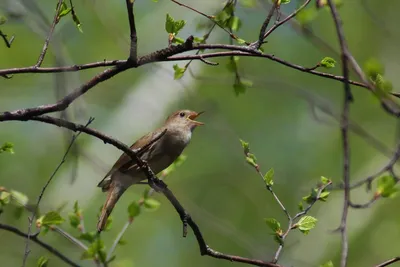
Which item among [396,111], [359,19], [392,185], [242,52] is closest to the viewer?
[396,111]

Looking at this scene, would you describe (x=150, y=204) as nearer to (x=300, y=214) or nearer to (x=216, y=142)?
(x=300, y=214)

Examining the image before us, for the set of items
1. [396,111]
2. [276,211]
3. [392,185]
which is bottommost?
[396,111]

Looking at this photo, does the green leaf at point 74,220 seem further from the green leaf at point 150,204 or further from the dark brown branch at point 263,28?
the dark brown branch at point 263,28

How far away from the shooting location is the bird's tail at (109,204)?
4574mm

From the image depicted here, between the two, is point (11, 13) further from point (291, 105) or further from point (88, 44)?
point (291, 105)

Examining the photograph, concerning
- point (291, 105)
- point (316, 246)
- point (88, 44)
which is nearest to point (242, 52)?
point (316, 246)

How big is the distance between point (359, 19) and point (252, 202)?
444cm

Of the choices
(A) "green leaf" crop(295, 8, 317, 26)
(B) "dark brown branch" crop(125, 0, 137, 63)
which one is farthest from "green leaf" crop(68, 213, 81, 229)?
(A) "green leaf" crop(295, 8, 317, 26)

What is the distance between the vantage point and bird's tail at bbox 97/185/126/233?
15.0 feet

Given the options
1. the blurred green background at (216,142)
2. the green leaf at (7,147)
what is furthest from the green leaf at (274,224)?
the blurred green background at (216,142)

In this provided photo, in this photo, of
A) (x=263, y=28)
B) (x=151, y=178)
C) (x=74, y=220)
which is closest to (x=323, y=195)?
(x=151, y=178)

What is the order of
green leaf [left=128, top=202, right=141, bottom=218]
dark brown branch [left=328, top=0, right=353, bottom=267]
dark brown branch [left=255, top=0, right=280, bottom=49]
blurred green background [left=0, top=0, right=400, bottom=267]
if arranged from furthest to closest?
blurred green background [left=0, top=0, right=400, bottom=267] → green leaf [left=128, top=202, right=141, bottom=218] → dark brown branch [left=255, top=0, right=280, bottom=49] → dark brown branch [left=328, top=0, right=353, bottom=267]

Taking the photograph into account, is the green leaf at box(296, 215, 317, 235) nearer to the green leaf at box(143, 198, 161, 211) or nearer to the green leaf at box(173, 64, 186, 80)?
the green leaf at box(173, 64, 186, 80)

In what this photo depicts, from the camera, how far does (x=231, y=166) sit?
13.0 m
